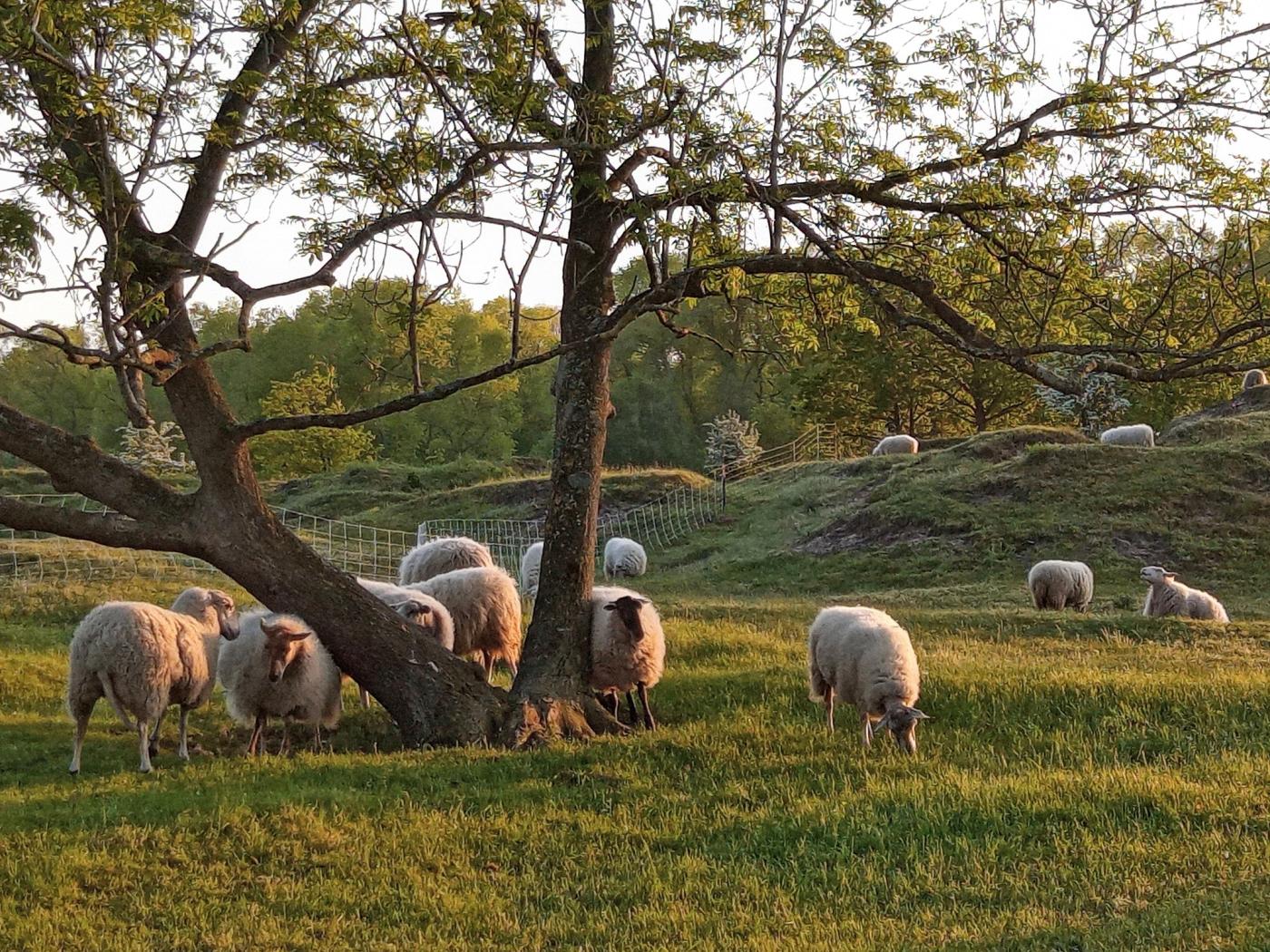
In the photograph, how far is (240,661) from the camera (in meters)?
9.66

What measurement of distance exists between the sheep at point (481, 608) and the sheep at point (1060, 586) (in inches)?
393

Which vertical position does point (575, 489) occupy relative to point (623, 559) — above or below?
above

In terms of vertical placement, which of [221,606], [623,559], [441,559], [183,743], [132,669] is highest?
[441,559]

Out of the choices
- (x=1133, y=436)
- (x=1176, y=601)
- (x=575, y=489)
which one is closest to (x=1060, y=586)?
(x=1176, y=601)

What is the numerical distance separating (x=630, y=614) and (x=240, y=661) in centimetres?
333

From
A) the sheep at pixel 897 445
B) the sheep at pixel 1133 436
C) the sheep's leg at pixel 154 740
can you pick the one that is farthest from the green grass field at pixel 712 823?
the sheep at pixel 897 445

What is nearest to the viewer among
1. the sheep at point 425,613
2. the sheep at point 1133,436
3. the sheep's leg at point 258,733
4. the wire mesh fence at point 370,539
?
the sheep's leg at point 258,733

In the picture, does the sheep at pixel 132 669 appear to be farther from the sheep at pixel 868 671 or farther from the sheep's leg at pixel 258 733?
the sheep at pixel 868 671

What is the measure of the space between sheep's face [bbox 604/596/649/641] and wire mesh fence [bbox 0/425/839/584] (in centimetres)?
1005

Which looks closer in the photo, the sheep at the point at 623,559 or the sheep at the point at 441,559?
the sheep at the point at 441,559

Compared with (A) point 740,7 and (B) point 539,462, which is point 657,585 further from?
(B) point 539,462

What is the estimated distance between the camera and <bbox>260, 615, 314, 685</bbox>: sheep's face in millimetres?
9078

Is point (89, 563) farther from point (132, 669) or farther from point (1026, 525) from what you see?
point (1026, 525)

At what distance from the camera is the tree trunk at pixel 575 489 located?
9.81 meters
